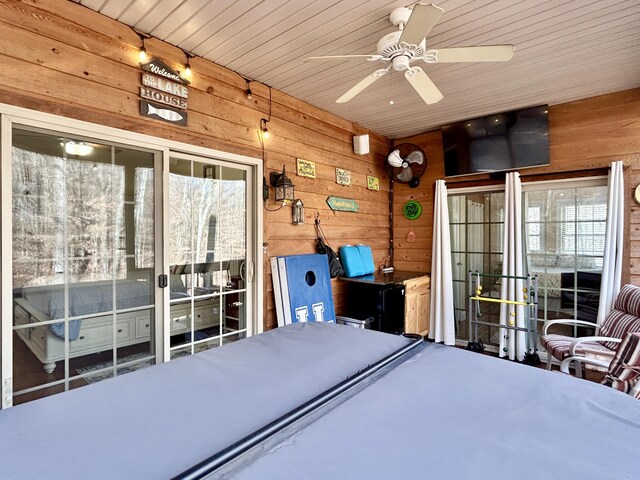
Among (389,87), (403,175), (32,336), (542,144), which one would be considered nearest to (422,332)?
(403,175)

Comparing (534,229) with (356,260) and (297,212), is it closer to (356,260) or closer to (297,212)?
(356,260)

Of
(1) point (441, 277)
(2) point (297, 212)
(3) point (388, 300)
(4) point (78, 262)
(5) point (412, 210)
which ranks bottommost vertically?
(3) point (388, 300)

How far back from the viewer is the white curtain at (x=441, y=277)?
165 inches

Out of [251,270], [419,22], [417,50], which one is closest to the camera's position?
[419,22]

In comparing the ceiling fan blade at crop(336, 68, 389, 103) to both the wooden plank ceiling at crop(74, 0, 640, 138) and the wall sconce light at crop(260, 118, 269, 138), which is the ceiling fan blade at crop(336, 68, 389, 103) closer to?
the wooden plank ceiling at crop(74, 0, 640, 138)

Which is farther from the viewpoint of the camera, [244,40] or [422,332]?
[422,332]

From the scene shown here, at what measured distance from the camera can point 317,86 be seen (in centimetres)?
316

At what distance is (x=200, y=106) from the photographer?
2641mm

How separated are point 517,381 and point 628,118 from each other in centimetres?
352

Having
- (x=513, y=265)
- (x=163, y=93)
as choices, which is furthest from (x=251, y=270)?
(x=513, y=265)

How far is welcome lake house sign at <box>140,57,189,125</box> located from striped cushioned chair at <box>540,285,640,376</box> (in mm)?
3505

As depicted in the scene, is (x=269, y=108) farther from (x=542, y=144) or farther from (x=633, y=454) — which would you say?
(x=633, y=454)

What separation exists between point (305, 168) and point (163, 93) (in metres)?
1.52

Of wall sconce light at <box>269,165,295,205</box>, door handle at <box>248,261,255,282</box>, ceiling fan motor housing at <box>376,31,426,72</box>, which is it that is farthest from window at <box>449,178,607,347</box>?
door handle at <box>248,261,255,282</box>
